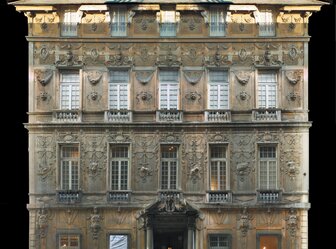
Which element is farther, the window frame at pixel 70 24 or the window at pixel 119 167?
the window frame at pixel 70 24

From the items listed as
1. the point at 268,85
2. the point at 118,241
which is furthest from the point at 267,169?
the point at 118,241

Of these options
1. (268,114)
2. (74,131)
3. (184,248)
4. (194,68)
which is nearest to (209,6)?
(194,68)

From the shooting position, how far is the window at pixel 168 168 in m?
38.3

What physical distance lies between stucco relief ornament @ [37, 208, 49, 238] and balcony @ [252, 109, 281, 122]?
9.33 m

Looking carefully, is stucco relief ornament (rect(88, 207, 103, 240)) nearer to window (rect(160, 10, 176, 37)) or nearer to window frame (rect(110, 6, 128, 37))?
window frame (rect(110, 6, 128, 37))

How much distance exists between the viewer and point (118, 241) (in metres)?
38.0

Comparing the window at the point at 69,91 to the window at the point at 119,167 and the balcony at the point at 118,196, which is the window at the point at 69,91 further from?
the balcony at the point at 118,196

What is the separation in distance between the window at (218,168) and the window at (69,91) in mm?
5949

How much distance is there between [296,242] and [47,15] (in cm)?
1375

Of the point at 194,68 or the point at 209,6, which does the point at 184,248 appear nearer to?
the point at 194,68

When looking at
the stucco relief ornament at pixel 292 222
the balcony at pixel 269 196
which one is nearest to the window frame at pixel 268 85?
the balcony at pixel 269 196

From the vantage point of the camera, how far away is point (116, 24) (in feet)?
127

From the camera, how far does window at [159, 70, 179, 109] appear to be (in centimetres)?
3862

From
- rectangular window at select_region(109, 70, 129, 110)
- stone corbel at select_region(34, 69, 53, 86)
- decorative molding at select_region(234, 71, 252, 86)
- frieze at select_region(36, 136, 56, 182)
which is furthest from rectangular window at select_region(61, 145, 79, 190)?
decorative molding at select_region(234, 71, 252, 86)
